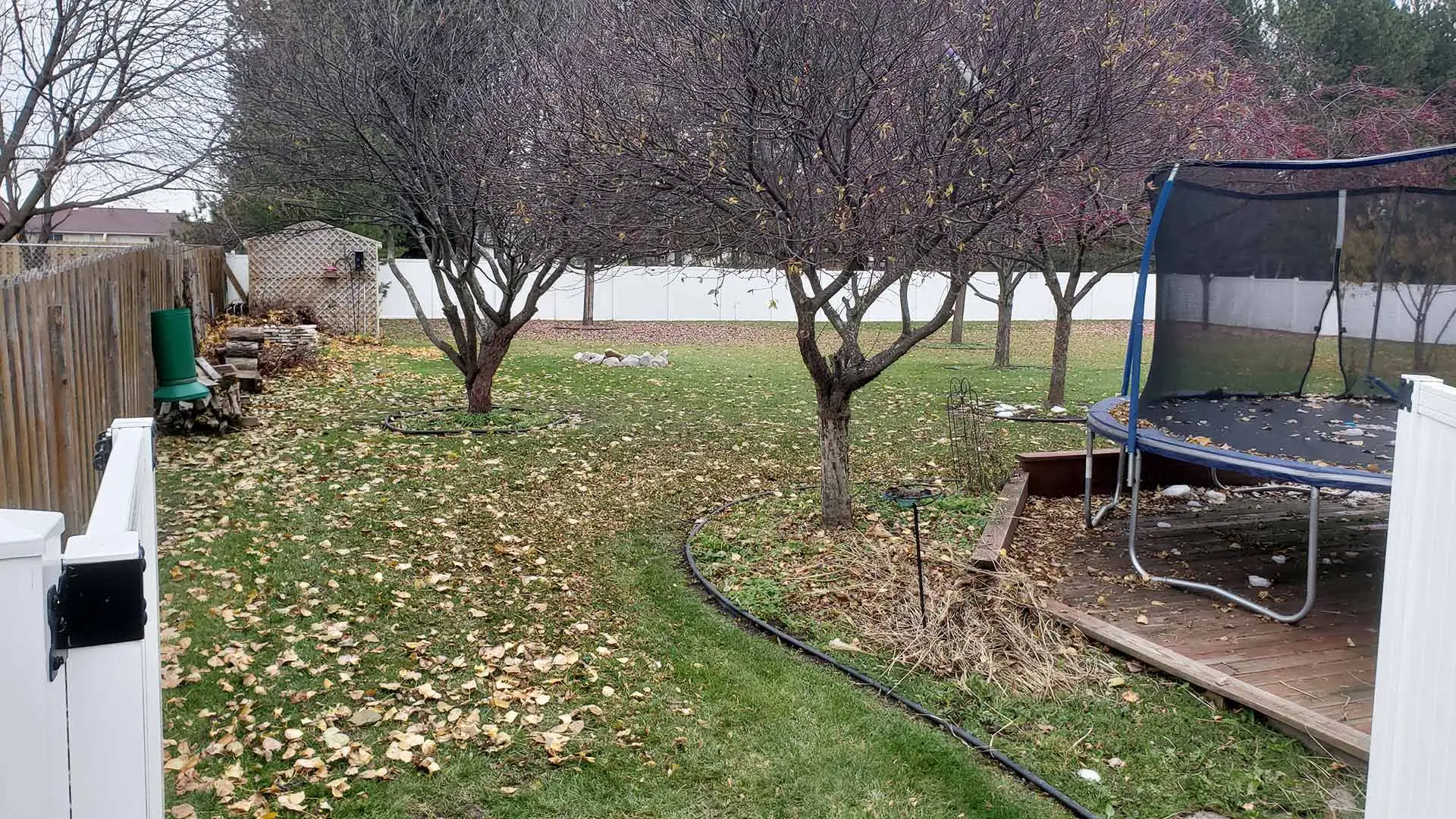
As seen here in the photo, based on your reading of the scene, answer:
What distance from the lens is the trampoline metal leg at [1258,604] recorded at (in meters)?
4.44

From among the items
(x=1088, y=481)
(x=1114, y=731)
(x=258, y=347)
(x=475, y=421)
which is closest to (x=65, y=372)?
(x=1114, y=731)

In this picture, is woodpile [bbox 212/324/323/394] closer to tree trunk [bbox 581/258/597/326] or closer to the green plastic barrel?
the green plastic barrel

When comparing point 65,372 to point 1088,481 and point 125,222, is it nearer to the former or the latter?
point 1088,481

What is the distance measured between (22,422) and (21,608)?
312cm

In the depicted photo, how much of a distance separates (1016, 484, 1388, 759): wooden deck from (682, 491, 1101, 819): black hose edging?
40.7 inches

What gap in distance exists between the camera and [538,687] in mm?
3949

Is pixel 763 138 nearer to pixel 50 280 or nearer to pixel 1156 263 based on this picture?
pixel 1156 263

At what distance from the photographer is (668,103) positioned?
5.73 metres

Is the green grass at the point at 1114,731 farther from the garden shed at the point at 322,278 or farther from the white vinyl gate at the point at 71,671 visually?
the garden shed at the point at 322,278

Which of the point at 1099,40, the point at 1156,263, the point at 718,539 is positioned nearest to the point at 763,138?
the point at 1099,40

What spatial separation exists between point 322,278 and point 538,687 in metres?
16.4

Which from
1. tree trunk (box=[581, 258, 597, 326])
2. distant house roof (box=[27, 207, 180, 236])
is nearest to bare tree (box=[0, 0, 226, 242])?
tree trunk (box=[581, 258, 597, 326])

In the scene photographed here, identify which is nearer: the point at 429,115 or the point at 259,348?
the point at 429,115

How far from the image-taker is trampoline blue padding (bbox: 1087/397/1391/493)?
176 inches
